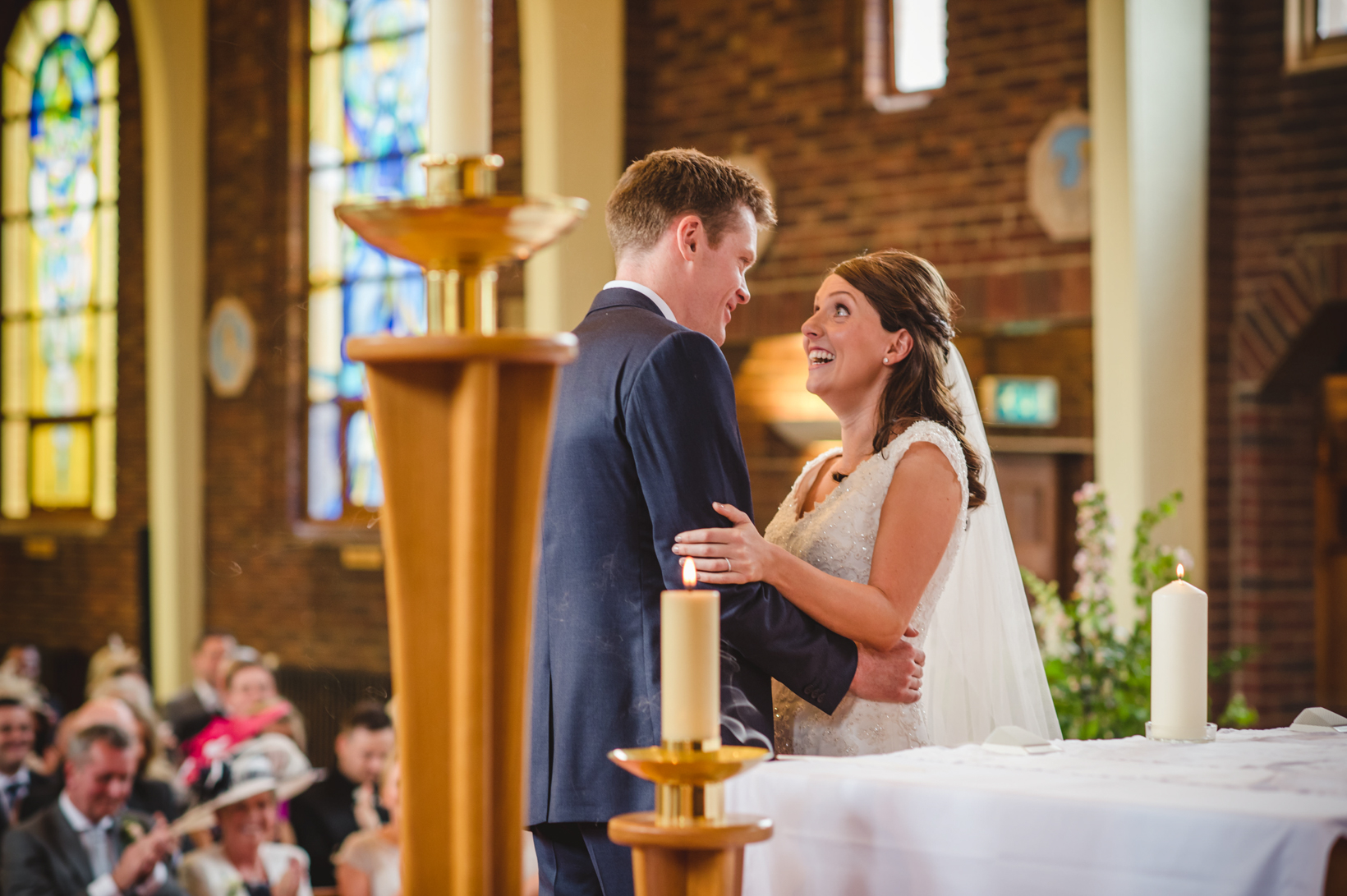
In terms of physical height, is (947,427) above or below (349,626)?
above

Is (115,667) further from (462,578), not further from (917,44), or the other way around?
(462,578)

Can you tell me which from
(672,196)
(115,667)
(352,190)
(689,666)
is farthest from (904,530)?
(352,190)

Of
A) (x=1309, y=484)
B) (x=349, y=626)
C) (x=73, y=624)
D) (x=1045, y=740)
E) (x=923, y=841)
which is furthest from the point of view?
(x=73, y=624)

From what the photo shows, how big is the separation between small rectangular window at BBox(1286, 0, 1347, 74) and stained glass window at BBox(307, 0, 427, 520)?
16.0 ft

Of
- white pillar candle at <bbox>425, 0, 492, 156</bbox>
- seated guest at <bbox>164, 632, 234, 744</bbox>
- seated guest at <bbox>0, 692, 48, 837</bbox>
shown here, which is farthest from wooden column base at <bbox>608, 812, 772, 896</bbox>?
seated guest at <bbox>164, 632, 234, 744</bbox>

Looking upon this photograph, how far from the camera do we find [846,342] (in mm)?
2334

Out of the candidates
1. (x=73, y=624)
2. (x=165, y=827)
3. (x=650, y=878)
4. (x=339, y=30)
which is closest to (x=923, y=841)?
(x=650, y=878)

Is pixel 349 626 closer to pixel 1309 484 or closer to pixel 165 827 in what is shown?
pixel 165 827

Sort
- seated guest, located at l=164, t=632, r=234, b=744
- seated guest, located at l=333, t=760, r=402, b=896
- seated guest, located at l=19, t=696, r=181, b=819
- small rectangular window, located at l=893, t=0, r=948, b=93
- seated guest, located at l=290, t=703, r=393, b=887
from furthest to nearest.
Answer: seated guest, located at l=164, t=632, r=234, b=744 < small rectangular window, located at l=893, t=0, r=948, b=93 < seated guest, located at l=290, t=703, r=393, b=887 < seated guest, located at l=19, t=696, r=181, b=819 < seated guest, located at l=333, t=760, r=402, b=896

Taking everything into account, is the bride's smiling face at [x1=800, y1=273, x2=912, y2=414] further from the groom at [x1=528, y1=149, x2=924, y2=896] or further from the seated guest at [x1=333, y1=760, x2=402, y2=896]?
the seated guest at [x1=333, y1=760, x2=402, y2=896]

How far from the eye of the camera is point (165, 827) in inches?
184

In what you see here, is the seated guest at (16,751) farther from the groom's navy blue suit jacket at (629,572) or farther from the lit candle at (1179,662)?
the lit candle at (1179,662)

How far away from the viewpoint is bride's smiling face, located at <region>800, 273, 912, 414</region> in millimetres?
2334

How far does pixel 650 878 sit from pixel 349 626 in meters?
7.63
